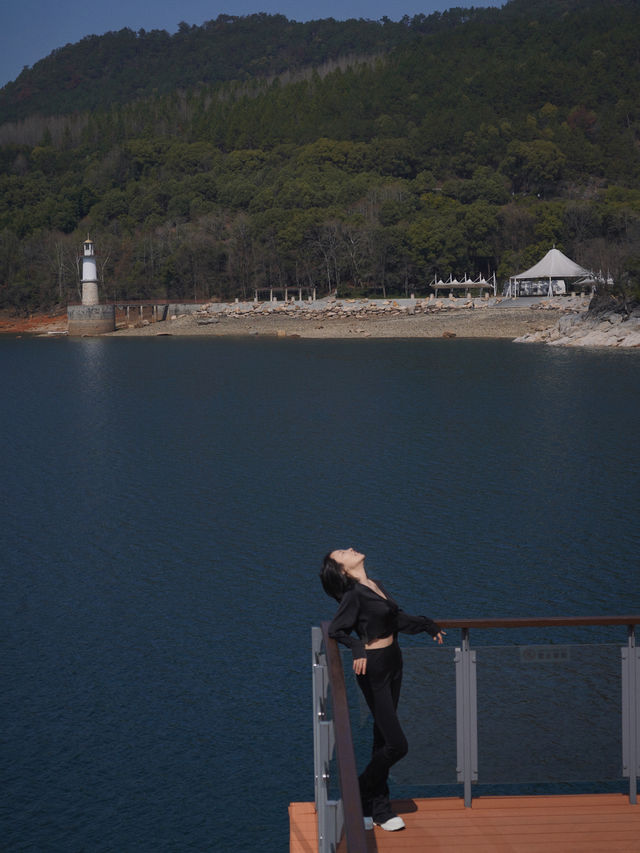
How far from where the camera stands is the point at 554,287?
7006cm

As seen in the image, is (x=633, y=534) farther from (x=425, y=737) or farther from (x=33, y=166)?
(x=33, y=166)

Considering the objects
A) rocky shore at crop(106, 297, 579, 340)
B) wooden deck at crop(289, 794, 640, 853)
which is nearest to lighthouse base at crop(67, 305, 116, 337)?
rocky shore at crop(106, 297, 579, 340)

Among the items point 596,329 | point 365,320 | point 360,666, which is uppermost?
point 365,320

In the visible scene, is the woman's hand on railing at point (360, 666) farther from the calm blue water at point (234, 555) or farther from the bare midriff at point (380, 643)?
the calm blue water at point (234, 555)

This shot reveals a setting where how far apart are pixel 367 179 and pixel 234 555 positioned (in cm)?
8288

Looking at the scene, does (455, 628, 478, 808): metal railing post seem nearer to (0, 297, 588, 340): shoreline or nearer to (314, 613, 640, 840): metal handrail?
(314, 613, 640, 840): metal handrail

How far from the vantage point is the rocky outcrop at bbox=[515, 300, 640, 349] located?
52.6m

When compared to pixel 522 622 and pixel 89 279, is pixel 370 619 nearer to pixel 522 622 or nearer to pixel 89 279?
pixel 522 622

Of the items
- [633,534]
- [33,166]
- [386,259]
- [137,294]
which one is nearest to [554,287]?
[386,259]

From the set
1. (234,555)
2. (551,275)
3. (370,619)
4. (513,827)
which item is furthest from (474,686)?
(551,275)

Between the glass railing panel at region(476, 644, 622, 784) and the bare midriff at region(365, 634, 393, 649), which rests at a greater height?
the bare midriff at region(365, 634, 393, 649)

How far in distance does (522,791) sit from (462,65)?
123618mm

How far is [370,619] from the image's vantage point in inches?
188

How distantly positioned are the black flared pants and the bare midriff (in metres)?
0.02
